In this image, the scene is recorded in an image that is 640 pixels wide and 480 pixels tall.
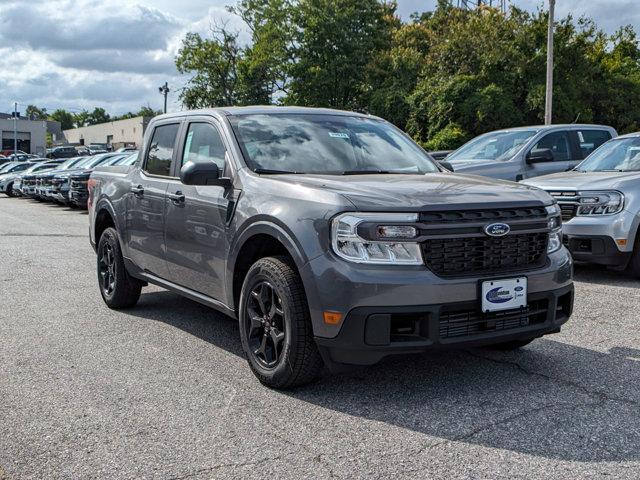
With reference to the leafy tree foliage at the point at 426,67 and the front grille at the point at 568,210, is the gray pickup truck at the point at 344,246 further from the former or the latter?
the leafy tree foliage at the point at 426,67

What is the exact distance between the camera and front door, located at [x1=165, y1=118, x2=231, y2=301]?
196 inches

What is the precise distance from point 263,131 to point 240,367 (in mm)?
1665

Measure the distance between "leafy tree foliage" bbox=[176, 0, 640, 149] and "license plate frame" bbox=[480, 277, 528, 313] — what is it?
28049 mm

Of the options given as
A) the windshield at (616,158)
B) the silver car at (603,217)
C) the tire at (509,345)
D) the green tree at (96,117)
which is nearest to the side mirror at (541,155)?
the windshield at (616,158)

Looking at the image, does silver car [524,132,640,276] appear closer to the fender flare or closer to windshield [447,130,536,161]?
windshield [447,130,536,161]

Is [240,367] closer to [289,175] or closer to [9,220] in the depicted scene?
[289,175]

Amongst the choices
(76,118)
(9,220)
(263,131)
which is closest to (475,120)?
(9,220)

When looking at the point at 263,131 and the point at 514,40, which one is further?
the point at 514,40

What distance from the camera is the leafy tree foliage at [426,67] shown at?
3297 cm

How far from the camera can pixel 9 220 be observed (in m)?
17.8

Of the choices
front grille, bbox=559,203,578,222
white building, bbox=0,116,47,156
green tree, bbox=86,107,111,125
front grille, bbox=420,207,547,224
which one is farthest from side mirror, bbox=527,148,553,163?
green tree, bbox=86,107,111,125

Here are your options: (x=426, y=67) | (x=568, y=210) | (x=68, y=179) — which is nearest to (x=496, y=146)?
(x=568, y=210)

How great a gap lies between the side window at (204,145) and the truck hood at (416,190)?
74 cm

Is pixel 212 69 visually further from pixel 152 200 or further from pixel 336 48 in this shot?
pixel 152 200
